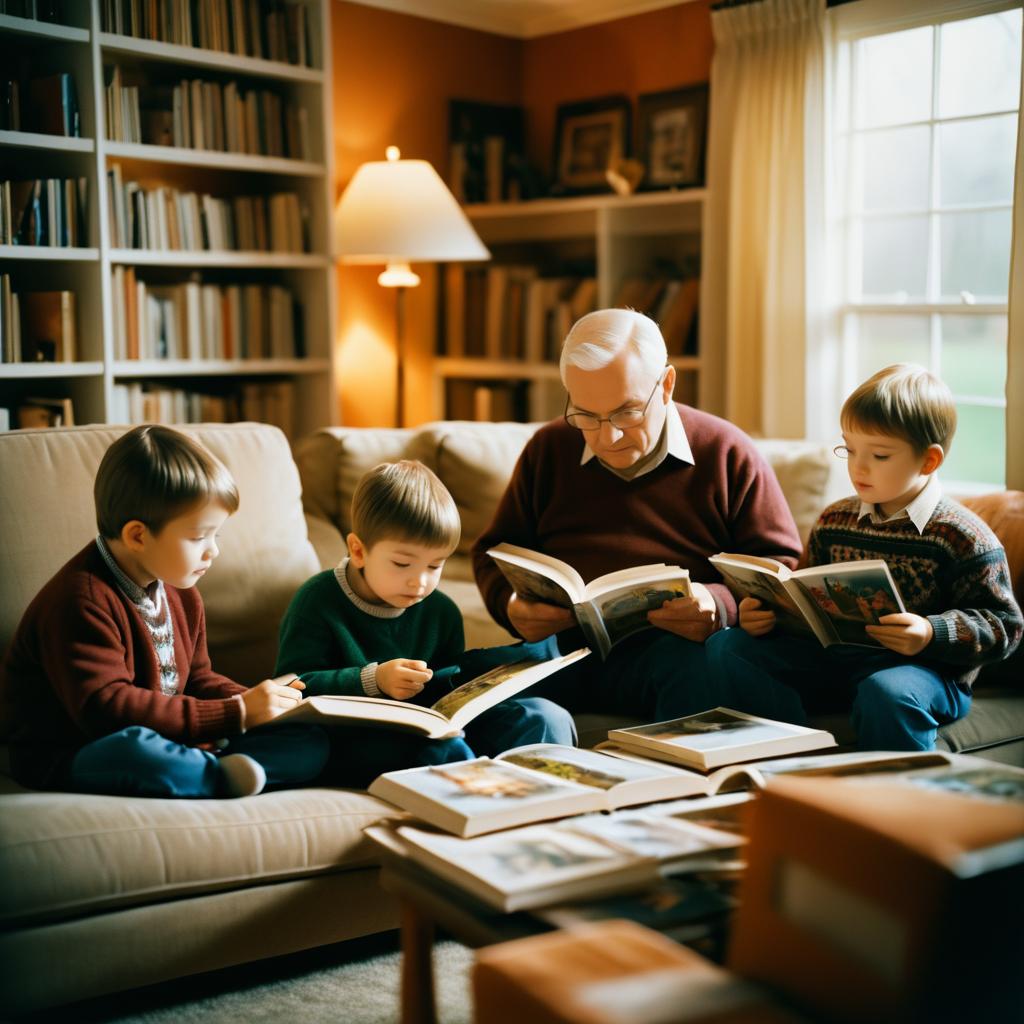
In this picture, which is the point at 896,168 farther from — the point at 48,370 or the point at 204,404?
the point at 48,370

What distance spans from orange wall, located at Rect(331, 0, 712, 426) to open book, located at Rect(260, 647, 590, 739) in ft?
10.3

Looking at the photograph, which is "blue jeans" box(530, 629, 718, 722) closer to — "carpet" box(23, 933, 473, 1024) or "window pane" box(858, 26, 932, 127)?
"carpet" box(23, 933, 473, 1024)

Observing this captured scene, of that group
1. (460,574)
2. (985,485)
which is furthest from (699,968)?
(985,485)

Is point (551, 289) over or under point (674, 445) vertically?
over

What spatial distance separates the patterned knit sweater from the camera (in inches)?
81.3

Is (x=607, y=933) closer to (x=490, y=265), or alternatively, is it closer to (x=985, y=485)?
(x=985, y=485)

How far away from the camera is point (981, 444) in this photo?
379 centimetres

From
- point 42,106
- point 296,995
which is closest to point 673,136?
point 42,106

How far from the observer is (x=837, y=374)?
404 centimetres

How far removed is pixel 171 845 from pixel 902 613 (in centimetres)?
119

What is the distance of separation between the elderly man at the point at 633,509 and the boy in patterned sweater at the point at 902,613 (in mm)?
97

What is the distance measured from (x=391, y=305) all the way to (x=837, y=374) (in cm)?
190

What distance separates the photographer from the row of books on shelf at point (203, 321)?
13.0ft

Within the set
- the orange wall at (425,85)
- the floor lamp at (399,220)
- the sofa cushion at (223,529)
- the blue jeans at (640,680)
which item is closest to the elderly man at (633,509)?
the blue jeans at (640,680)
